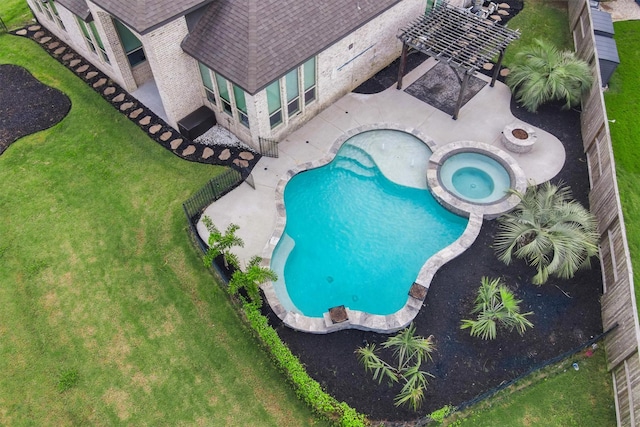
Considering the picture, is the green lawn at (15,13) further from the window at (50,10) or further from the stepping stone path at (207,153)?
the stepping stone path at (207,153)

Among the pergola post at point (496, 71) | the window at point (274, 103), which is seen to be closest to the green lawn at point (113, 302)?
the window at point (274, 103)

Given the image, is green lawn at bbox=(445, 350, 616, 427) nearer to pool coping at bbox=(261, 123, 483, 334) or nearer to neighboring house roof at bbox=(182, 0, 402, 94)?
pool coping at bbox=(261, 123, 483, 334)

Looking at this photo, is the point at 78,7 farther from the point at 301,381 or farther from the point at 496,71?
the point at 496,71

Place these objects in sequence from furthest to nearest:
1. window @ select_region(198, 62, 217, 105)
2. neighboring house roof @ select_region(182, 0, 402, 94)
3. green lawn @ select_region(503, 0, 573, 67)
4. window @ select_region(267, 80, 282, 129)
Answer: green lawn @ select_region(503, 0, 573, 67) < window @ select_region(198, 62, 217, 105) < window @ select_region(267, 80, 282, 129) < neighboring house roof @ select_region(182, 0, 402, 94)

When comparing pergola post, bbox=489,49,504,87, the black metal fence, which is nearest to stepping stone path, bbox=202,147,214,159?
the black metal fence

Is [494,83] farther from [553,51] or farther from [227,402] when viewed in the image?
[227,402]

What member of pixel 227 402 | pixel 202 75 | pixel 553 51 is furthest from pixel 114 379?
→ pixel 553 51
